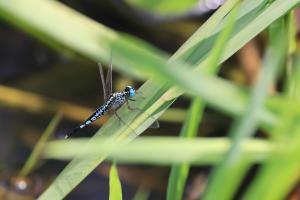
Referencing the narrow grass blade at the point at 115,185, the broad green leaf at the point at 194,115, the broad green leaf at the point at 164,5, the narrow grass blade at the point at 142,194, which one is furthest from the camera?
the narrow grass blade at the point at 142,194

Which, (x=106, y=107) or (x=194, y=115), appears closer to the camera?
(x=194, y=115)

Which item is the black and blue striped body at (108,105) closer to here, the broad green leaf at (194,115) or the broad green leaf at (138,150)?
the broad green leaf at (194,115)

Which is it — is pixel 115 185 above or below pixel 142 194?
below

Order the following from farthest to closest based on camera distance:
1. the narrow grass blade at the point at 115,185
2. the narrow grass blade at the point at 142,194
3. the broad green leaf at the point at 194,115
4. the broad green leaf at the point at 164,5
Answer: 1. the narrow grass blade at the point at 142,194
2. the broad green leaf at the point at 164,5
3. the narrow grass blade at the point at 115,185
4. the broad green leaf at the point at 194,115

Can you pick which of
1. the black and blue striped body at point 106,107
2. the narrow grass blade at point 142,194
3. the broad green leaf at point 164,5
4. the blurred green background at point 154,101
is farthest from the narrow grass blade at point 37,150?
the broad green leaf at point 164,5

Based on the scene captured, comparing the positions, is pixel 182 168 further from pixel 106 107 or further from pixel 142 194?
pixel 142 194

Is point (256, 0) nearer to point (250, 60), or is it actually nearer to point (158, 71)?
point (158, 71)

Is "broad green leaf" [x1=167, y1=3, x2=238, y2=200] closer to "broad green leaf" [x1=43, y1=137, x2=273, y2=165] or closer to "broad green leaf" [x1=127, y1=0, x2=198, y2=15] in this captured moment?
"broad green leaf" [x1=43, y1=137, x2=273, y2=165]

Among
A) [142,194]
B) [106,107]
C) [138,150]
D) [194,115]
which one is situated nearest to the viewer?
[138,150]

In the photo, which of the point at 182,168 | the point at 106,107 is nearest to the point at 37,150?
the point at 106,107

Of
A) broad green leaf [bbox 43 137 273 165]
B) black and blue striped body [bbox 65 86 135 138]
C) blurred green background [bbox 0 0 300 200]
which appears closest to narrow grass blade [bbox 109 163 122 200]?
blurred green background [bbox 0 0 300 200]

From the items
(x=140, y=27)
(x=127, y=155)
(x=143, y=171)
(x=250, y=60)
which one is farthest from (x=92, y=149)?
(x=140, y=27)
